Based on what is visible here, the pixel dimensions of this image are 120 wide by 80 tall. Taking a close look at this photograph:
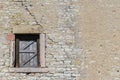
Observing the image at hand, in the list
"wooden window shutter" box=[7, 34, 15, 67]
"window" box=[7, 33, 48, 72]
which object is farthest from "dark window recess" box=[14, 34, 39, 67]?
"wooden window shutter" box=[7, 34, 15, 67]

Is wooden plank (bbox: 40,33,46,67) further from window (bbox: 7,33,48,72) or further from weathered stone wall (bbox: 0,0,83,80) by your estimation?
weathered stone wall (bbox: 0,0,83,80)

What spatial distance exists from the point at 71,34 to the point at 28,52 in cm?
121

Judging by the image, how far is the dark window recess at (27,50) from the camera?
1077 cm

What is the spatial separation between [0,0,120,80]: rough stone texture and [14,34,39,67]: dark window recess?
26cm

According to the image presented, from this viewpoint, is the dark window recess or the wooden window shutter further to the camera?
the dark window recess

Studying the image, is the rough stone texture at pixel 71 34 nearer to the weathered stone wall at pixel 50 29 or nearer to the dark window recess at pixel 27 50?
the weathered stone wall at pixel 50 29

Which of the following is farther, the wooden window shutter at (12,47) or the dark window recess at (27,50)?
the dark window recess at (27,50)

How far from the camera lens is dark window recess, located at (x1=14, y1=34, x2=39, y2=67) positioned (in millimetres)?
10773

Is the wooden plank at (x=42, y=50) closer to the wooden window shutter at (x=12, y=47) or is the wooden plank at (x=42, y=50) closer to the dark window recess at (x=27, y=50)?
the dark window recess at (x=27, y=50)

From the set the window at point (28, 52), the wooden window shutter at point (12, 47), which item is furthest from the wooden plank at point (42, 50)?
the wooden window shutter at point (12, 47)

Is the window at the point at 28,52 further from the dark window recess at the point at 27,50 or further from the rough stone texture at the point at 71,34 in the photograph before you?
the rough stone texture at the point at 71,34

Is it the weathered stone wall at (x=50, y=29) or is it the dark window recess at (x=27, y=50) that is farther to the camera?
the dark window recess at (x=27, y=50)

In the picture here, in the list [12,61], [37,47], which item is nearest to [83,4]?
[37,47]

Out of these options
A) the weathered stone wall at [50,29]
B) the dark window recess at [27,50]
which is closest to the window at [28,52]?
the dark window recess at [27,50]
